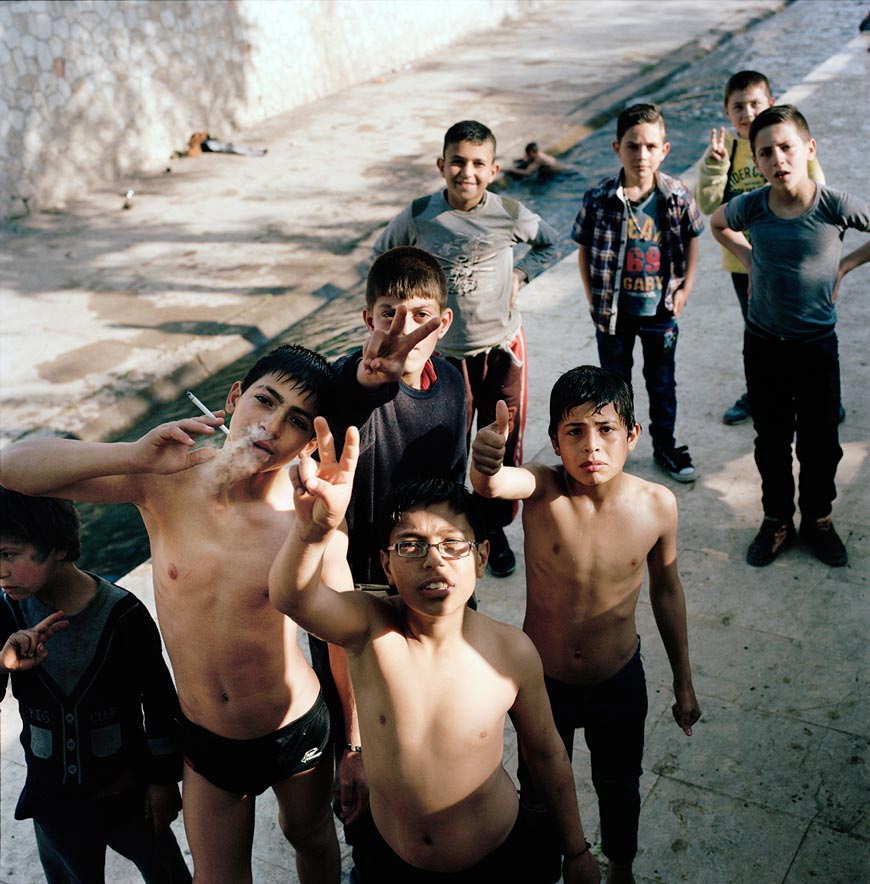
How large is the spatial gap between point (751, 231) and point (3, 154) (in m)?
8.09

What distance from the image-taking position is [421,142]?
11.6 meters

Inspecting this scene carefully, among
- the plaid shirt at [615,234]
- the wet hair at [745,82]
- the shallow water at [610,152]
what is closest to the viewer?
the plaid shirt at [615,234]

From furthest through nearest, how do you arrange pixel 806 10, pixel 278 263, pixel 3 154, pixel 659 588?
pixel 806 10, pixel 3 154, pixel 278 263, pixel 659 588

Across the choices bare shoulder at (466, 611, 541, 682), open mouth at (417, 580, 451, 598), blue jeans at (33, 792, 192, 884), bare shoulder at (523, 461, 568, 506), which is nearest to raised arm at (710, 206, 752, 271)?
bare shoulder at (523, 461, 568, 506)

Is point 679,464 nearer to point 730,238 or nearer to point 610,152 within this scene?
point 730,238

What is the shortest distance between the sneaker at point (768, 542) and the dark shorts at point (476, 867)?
2.14m

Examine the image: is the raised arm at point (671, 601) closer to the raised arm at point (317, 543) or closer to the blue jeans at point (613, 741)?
the blue jeans at point (613, 741)

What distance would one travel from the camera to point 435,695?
7.11 ft

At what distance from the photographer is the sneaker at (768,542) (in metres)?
4.09

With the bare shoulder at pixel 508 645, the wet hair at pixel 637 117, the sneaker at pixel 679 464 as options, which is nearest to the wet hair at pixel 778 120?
the wet hair at pixel 637 117

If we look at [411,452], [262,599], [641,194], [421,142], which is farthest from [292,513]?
[421,142]

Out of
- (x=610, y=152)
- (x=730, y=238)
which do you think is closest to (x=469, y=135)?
(x=730, y=238)

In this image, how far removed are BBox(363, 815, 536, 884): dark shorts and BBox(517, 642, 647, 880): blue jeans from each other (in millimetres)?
374

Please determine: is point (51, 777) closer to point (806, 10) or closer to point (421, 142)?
point (421, 142)
